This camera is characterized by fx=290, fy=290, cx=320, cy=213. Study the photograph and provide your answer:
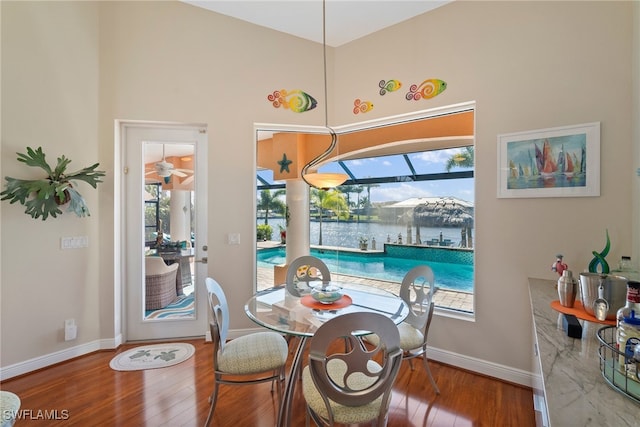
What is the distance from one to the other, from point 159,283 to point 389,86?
335 cm

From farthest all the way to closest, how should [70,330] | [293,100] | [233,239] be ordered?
[293,100], [233,239], [70,330]

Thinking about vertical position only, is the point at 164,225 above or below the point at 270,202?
below

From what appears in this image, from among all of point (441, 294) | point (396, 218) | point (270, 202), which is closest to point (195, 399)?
point (270, 202)

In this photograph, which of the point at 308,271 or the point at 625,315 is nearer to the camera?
the point at 625,315

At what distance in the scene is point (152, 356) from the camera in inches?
113

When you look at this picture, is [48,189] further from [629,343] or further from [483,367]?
[483,367]

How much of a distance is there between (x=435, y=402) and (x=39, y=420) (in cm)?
283

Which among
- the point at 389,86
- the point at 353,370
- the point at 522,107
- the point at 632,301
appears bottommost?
the point at 353,370

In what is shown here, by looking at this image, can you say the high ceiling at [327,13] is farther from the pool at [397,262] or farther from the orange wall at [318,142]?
the pool at [397,262]

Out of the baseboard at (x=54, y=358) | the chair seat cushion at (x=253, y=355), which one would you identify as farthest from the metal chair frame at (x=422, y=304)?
the baseboard at (x=54, y=358)

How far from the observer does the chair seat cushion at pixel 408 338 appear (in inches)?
86.2

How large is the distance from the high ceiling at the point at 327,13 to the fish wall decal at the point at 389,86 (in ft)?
→ 1.96

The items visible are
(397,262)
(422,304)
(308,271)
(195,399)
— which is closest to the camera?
(195,399)

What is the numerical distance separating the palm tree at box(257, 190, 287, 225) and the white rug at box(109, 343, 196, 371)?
1.62 metres
